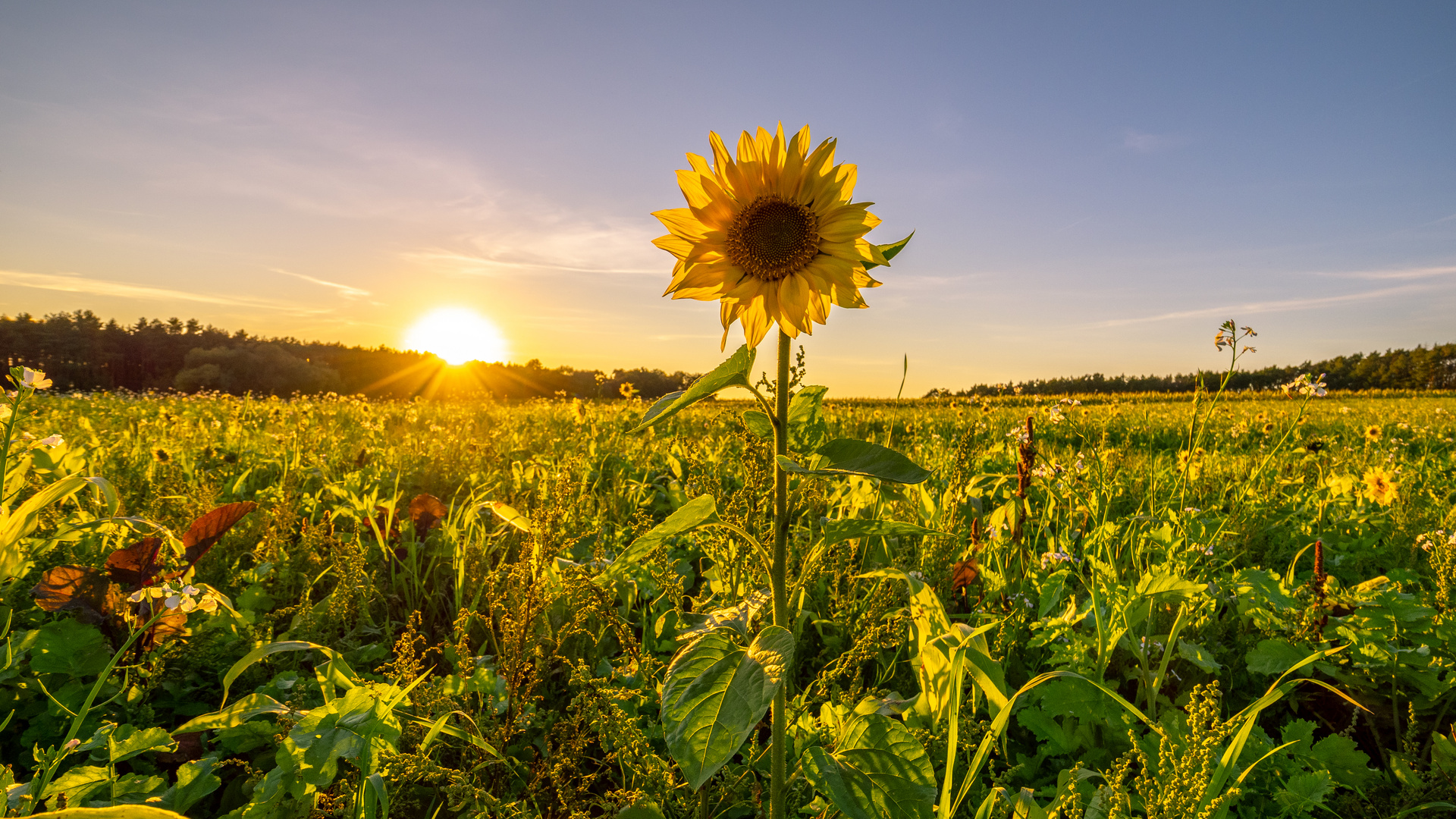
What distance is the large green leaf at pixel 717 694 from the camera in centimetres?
94

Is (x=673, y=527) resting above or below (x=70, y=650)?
above

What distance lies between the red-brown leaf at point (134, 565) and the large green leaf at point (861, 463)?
2.31 m

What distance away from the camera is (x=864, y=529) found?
3.80 feet

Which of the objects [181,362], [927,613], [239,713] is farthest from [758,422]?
[181,362]

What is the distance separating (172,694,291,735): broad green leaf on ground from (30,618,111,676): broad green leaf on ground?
0.79 metres

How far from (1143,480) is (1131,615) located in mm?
2838

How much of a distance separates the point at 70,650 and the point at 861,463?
2560mm

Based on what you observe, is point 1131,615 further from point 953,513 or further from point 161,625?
point 161,625

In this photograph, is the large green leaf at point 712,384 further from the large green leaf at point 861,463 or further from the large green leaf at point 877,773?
the large green leaf at point 877,773

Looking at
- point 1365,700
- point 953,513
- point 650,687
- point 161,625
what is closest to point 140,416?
point 161,625

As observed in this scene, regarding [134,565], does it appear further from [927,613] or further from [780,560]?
[927,613]

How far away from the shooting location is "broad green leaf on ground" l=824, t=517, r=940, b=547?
3.75 feet

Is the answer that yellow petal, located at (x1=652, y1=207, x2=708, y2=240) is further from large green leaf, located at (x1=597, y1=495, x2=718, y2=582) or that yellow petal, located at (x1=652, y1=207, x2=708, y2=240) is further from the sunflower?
large green leaf, located at (x1=597, y1=495, x2=718, y2=582)

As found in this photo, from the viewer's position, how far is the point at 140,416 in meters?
7.24
